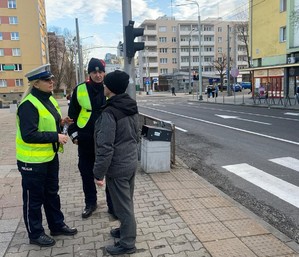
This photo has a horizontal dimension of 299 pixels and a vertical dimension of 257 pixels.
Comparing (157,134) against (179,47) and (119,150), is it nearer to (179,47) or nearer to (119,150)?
(119,150)

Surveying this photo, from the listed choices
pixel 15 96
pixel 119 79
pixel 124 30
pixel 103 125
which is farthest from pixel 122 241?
pixel 15 96

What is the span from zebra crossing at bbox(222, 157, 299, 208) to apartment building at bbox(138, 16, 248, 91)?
83813 mm

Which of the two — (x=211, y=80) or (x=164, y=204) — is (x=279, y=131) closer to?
(x=164, y=204)

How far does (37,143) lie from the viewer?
12.1 ft

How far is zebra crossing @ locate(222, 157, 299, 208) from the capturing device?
575 cm

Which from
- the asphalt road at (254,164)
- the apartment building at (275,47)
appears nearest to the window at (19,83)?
the apartment building at (275,47)

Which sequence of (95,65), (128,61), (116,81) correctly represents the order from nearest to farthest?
(116,81), (95,65), (128,61)

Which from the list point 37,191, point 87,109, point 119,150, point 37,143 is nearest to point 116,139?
point 119,150

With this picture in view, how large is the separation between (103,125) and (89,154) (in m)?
1.40

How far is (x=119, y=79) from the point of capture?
3.39m

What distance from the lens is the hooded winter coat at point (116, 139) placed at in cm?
330

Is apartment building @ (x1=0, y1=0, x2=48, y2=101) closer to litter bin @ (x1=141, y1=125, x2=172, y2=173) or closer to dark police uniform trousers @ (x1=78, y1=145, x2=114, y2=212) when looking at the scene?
litter bin @ (x1=141, y1=125, x2=172, y2=173)

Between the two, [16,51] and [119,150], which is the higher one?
[16,51]

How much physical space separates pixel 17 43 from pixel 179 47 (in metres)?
46.8
